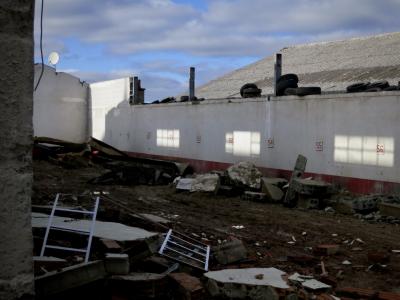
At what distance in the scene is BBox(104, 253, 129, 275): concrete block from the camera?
5.11 m

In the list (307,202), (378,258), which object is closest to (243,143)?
(307,202)

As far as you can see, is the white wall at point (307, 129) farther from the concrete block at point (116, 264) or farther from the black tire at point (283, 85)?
the concrete block at point (116, 264)

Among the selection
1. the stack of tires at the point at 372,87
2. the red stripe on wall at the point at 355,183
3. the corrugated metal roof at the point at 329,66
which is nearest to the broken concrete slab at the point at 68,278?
the red stripe on wall at the point at 355,183

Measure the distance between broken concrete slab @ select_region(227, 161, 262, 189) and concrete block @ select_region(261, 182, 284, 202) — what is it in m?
0.58

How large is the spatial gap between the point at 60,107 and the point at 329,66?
1527cm

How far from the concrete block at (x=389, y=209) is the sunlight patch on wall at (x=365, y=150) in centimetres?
146

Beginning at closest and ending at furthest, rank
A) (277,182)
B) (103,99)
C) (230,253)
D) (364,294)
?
1. (364,294)
2. (230,253)
3. (277,182)
4. (103,99)

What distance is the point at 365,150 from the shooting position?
45.7ft

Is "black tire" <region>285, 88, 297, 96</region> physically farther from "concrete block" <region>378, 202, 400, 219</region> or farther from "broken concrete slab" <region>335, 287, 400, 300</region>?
"broken concrete slab" <region>335, 287, 400, 300</region>

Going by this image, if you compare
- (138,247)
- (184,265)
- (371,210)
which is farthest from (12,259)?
(371,210)

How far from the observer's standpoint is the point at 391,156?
1322 cm

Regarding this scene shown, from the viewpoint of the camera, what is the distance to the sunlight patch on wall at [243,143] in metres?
17.8

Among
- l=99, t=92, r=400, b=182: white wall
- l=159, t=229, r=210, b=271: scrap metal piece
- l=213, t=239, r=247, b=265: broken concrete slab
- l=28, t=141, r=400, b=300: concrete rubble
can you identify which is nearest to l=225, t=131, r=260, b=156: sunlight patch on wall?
l=99, t=92, r=400, b=182: white wall

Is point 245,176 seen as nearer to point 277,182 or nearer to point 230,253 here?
point 277,182
